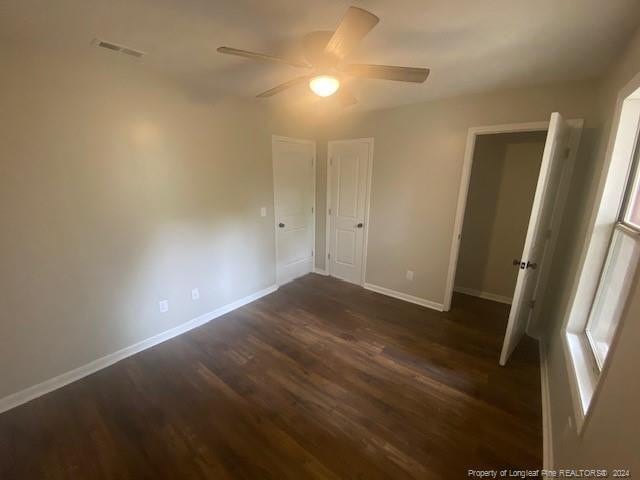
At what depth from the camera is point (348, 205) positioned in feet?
12.4

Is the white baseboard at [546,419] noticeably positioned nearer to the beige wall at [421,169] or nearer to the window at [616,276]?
the window at [616,276]

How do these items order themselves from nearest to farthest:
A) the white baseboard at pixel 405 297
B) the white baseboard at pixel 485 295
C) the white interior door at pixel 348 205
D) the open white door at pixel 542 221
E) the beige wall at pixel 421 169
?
1. the open white door at pixel 542 221
2. the beige wall at pixel 421 169
3. the white baseboard at pixel 405 297
4. the white baseboard at pixel 485 295
5. the white interior door at pixel 348 205

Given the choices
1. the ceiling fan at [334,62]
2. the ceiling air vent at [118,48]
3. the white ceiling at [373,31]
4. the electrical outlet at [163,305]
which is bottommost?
the electrical outlet at [163,305]

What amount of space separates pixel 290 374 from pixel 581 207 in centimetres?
272

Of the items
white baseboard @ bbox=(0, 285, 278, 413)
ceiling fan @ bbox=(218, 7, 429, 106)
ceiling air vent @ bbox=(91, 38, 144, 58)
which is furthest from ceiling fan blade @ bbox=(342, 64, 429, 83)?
white baseboard @ bbox=(0, 285, 278, 413)

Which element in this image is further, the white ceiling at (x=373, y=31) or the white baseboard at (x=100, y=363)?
the white baseboard at (x=100, y=363)

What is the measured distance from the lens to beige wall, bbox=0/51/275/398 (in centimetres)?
172

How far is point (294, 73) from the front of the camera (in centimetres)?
215

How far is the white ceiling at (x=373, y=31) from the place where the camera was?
1.30 meters

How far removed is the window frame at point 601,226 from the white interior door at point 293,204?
294 cm

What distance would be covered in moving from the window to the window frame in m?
0.03

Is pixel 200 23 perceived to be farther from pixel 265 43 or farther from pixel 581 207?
pixel 581 207

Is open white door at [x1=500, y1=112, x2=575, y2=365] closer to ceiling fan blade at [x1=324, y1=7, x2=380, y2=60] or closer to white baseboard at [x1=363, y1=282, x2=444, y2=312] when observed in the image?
white baseboard at [x1=363, y1=282, x2=444, y2=312]

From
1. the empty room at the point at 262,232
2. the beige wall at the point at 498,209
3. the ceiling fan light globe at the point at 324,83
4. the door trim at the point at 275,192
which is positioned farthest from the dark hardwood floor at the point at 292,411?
the ceiling fan light globe at the point at 324,83
